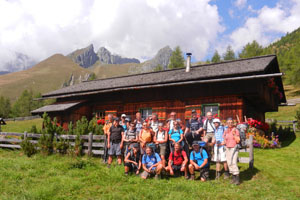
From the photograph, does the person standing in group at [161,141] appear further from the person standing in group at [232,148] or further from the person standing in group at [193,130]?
the person standing in group at [232,148]

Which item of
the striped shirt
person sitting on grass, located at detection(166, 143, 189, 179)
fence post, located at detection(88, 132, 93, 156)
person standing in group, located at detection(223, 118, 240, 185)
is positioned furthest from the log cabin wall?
person sitting on grass, located at detection(166, 143, 189, 179)

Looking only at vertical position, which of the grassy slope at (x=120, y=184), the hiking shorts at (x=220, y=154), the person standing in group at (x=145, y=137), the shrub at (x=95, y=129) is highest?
the shrub at (x=95, y=129)

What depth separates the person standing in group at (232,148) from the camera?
6.41 m

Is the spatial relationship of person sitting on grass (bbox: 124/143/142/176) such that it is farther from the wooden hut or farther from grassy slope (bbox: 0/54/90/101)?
grassy slope (bbox: 0/54/90/101)

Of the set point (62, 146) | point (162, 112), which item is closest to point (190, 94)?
point (162, 112)

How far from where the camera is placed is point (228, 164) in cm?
661

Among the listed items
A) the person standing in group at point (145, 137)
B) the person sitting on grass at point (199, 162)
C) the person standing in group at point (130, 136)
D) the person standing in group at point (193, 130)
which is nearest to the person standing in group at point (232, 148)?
the person sitting on grass at point (199, 162)

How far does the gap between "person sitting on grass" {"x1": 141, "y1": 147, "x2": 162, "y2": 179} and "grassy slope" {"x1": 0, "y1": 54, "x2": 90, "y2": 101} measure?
455ft

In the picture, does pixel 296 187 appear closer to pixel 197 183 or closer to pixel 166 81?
pixel 197 183

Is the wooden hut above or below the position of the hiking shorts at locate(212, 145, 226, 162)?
above

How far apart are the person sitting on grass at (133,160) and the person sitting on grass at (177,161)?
3.20 feet

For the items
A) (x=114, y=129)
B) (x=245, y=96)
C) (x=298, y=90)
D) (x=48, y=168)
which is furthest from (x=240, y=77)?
(x=298, y=90)

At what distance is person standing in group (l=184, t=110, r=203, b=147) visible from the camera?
7.57 m

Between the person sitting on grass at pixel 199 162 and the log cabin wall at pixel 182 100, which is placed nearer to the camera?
the person sitting on grass at pixel 199 162
